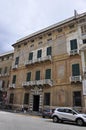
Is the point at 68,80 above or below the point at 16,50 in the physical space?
below

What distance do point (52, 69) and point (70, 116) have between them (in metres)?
11.4

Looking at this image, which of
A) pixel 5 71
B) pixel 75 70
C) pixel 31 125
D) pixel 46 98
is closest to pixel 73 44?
pixel 75 70

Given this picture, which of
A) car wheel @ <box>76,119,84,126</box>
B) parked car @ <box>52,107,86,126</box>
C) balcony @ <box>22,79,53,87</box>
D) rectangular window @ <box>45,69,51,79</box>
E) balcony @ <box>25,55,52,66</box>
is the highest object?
balcony @ <box>25,55,52,66</box>

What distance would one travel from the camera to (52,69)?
79.4 ft

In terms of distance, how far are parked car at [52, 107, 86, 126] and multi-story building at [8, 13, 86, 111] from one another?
555 cm

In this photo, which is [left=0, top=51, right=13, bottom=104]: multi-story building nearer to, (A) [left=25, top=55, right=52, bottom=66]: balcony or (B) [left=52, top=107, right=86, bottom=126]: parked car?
(A) [left=25, top=55, right=52, bottom=66]: balcony

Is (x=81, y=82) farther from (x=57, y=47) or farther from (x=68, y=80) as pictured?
(x=57, y=47)

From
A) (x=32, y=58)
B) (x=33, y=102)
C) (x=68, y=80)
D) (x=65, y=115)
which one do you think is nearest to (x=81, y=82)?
(x=68, y=80)

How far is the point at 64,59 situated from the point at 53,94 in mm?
5856

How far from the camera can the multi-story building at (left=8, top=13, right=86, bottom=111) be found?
21.0 metres

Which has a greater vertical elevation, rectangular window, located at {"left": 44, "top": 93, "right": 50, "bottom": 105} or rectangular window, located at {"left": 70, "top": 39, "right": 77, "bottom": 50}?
rectangular window, located at {"left": 70, "top": 39, "right": 77, "bottom": 50}

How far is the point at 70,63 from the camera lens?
22.3 metres

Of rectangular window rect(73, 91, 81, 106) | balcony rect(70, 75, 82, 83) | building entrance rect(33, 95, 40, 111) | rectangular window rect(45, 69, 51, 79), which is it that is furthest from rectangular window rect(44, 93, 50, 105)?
balcony rect(70, 75, 82, 83)

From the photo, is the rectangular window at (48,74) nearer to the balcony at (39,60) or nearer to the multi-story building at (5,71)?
the balcony at (39,60)
